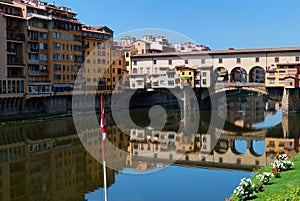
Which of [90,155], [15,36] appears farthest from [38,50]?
[90,155]

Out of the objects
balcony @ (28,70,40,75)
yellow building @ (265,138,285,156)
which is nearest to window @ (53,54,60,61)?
balcony @ (28,70,40,75)

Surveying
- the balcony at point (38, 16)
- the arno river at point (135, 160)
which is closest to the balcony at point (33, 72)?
the balcony at point (38, 16)

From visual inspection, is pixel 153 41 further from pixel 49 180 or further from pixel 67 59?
pixel 49 180

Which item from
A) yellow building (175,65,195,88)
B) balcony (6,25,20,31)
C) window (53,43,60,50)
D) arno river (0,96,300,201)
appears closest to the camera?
arno river (0,96,300,201)

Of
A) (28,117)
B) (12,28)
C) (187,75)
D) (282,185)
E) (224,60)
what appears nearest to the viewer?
(282,185)

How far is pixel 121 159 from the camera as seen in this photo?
21.8m

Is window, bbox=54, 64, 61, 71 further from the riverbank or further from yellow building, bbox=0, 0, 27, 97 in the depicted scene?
the riverbank

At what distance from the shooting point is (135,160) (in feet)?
69.2

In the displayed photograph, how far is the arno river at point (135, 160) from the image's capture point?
15.3 metres

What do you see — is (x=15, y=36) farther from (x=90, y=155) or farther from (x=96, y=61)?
(x=90, y=155)

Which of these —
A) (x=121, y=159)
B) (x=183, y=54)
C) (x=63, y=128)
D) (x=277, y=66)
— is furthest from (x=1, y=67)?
(x=277, y=66)

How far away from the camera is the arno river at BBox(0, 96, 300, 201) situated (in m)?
15.3

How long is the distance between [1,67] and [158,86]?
23.8 meters

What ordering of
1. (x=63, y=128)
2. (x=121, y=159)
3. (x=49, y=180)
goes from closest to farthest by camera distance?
(x=49, y=180)
(x=121, y=159)
(x=63, y=128)
